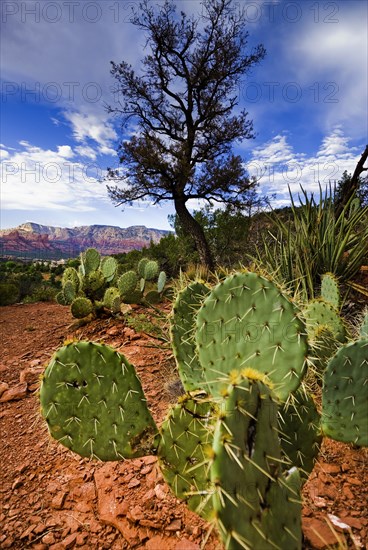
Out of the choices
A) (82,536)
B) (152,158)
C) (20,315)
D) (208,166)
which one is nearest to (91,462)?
(82,536)

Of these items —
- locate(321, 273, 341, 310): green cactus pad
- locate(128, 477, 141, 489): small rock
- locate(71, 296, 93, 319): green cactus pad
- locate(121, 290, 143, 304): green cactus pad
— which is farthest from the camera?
locate(121, 290, 143, 304): green cactus pad

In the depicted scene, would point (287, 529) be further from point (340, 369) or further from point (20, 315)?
point (20, 315)

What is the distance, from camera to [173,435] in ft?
4.81

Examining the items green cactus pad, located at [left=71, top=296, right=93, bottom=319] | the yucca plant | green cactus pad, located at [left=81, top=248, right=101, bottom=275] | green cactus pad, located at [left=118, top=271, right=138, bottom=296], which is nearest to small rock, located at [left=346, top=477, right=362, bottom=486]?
the yucca plant

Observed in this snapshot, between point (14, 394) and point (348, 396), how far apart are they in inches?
112

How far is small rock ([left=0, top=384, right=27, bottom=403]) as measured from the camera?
3.06m

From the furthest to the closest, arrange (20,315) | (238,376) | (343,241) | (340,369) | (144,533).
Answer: (20,315), (343,241), (340,369), (144,533), (238,376)

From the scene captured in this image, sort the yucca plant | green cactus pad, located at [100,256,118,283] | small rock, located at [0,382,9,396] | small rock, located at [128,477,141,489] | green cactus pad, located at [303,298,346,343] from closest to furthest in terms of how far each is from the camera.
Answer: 1. small rock, located at [128,477,141,489]
2. green cactus pad, located at [303,298,346,343]
3. small rock, located at [0,382,9,396]
4. the yucca plant
5. green cactus pad, located at [100,256,118,283]

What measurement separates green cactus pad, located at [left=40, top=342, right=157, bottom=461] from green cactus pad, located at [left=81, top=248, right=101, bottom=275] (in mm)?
4106

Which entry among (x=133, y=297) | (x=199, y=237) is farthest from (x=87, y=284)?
(x=199, y=237)

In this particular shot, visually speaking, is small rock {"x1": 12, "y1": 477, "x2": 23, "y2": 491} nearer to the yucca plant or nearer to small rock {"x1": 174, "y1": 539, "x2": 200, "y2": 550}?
small rock {"x1": 174, "y1": 539, "x2": 200, "y2": 550}

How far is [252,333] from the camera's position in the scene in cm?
151

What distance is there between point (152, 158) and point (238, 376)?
30.9 ft

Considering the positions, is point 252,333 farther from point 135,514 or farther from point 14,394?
point 14,394
